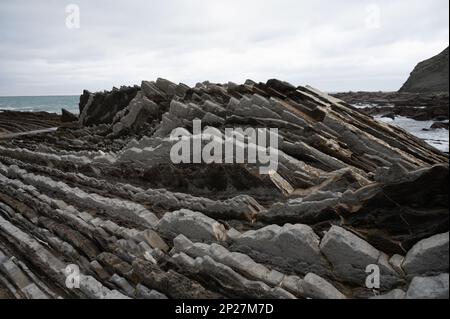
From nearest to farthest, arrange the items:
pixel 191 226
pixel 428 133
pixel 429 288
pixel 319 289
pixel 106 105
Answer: pixel 429 288 < pixel 319 289 < pixel 191 226 < pixel 106 105 < pixel 428 133

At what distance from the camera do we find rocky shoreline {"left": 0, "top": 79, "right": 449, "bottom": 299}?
7086 mm

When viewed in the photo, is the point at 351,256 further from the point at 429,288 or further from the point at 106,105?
the point at 106,105

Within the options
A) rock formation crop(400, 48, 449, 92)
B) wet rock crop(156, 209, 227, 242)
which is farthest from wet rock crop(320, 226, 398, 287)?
rock formation crop(400, 48, 449, 92)

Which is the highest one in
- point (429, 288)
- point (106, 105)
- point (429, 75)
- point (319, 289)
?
point (429, 75)

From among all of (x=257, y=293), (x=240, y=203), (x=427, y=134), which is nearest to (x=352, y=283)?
(x=257, y=293)

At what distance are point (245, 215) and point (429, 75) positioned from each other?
111666 millimetres

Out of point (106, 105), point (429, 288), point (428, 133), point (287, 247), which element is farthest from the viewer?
point (428, 133)

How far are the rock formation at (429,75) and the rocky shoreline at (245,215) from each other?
92578 mm

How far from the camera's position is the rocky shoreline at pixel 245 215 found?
23.2 feet

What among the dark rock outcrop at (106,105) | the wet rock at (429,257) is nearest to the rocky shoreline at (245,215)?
the wet rock at (429,257)

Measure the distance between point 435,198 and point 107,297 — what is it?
8.25 metres

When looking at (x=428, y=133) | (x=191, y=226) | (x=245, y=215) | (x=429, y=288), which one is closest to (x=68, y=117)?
(x=191, y=226)

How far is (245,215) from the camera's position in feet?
31.7
